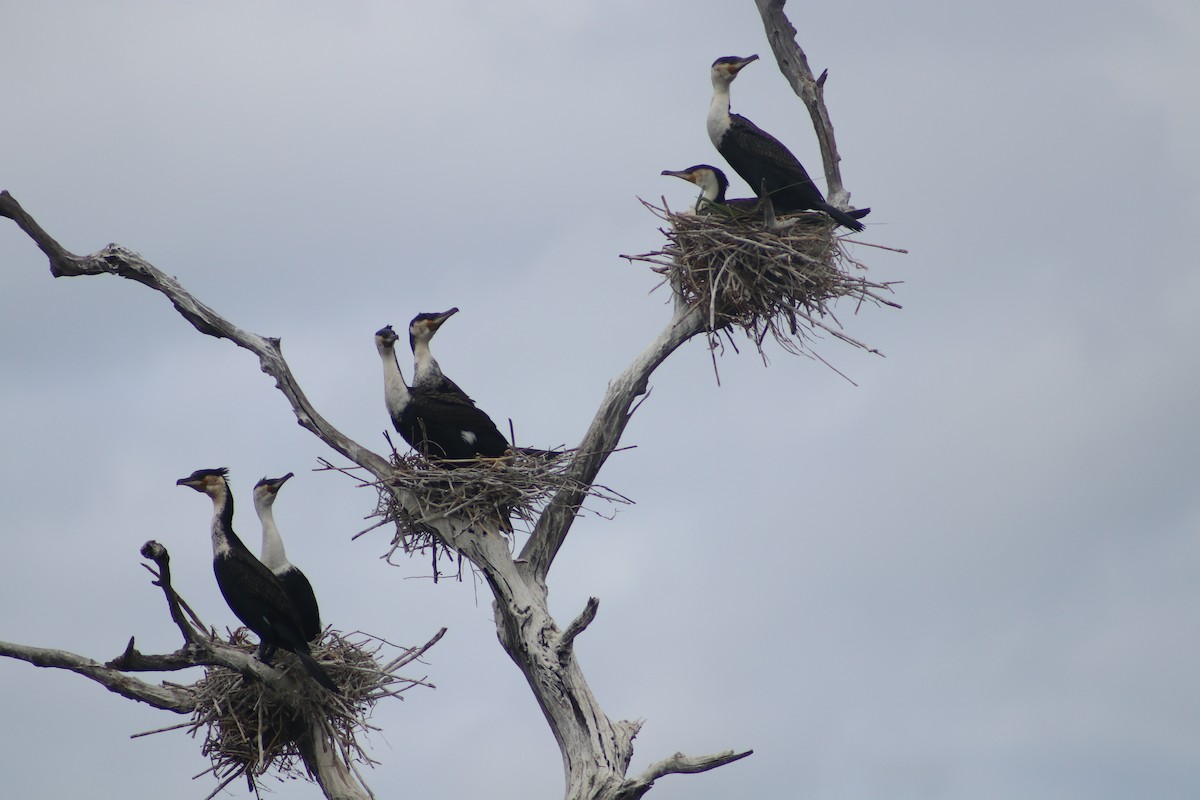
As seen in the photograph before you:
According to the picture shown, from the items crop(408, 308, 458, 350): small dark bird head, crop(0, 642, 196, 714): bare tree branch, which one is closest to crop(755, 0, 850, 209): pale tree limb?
crop(408, 308, 458, 350): small dark bird head

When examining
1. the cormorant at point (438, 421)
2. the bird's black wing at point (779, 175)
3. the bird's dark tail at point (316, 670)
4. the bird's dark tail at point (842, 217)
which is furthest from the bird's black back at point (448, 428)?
the bird's dark tail at point (842, 217)

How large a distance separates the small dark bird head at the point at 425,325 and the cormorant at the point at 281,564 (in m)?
1.00

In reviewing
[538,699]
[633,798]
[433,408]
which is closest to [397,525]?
[433,408]

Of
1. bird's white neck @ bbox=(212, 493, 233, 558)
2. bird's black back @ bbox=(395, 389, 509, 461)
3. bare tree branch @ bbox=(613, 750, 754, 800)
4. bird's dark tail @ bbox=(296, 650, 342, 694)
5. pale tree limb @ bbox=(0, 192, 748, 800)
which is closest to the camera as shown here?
bare tree branch @ bbox=(613, 750, 754, 800)

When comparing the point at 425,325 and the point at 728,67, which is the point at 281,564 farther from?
the point at 728,67

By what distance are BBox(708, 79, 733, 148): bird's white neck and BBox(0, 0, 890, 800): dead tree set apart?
0.41 m

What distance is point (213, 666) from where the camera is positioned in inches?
282

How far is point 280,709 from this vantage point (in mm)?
7125

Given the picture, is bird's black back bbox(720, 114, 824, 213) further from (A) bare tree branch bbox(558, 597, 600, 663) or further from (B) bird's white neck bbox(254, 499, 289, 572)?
(B) bird's white neck bbox(254, 499, 289, 572)

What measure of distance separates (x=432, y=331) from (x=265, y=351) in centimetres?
90

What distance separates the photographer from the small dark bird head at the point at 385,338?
301 inches

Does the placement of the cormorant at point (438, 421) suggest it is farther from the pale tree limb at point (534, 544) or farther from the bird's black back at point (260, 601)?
the bird's black back at point (260, 601)

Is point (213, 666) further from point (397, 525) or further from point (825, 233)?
point (825, 233)

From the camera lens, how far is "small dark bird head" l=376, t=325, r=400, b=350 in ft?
25.1
